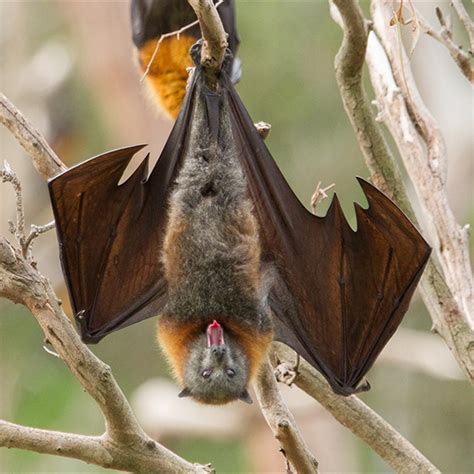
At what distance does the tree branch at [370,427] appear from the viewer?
12.3 feet

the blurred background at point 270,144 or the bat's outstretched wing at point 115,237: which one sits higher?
the bat's outstretched wing at point 115,237

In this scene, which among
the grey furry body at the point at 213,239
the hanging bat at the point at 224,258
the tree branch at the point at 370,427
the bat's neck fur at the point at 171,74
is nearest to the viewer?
the tree branch at the point at 370,427

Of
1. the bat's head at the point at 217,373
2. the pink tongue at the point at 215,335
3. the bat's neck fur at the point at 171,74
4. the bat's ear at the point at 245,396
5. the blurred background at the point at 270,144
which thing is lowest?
the blurred background at the point at 270,144

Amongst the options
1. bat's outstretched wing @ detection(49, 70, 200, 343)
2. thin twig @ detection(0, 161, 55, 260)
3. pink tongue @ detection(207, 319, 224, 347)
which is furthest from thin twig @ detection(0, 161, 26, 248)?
pink tongue @ detection(207, 319, 224, 347)

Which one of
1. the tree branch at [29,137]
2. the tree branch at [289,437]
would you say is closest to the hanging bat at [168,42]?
the tree branch at [29,137]

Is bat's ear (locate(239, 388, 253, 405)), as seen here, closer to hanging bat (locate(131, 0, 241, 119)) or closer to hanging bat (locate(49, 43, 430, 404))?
hanging bat (locate(49, 43, 430, 404))

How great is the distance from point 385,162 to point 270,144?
36.5 ft

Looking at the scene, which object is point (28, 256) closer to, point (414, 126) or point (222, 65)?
point (222, 65)

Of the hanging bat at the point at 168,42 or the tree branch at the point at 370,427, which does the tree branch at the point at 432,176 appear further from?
the hanging bat at the point at 168,42

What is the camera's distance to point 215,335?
3.98m

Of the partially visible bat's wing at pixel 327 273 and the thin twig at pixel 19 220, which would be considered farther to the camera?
the partially visible bat's wing at pixel 327 273

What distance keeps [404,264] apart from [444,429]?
1048 centimetres

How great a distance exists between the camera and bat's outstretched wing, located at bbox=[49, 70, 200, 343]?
4.13m

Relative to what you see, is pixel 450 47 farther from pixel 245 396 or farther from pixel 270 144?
pixel 270 144
